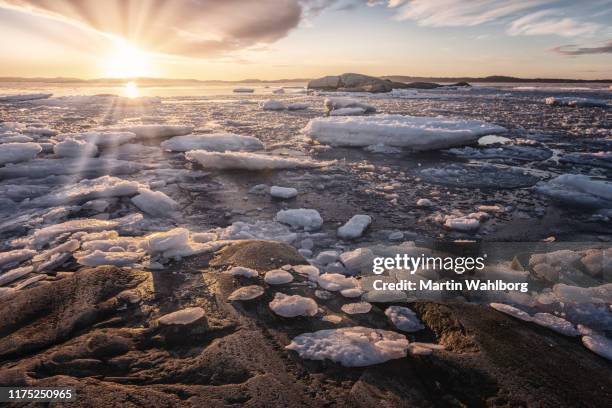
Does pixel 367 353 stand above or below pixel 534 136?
below

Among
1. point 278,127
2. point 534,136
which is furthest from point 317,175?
point 534,136

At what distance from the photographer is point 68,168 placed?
531cm

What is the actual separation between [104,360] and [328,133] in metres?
7.17

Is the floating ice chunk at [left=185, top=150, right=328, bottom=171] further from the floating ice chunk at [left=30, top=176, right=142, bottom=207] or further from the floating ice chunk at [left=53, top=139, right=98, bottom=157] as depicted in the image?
the floating ice chunk at [left=53, top=139, right=98, bottom=157]

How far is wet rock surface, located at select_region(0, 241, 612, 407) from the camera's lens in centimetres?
125

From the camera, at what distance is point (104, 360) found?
4.68ft

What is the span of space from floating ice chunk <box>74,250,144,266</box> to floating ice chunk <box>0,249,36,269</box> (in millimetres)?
410

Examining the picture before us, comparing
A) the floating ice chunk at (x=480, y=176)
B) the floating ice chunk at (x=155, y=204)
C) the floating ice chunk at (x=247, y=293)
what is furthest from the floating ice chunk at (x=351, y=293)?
the floating ice chunk at (x=480, y=176)

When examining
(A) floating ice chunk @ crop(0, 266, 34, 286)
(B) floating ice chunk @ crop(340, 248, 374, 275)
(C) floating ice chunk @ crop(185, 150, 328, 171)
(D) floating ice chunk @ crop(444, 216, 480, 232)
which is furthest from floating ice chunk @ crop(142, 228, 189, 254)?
(C) floating ice chunk @ crop(185, 150, 328, 171)

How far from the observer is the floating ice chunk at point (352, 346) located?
1444 mm

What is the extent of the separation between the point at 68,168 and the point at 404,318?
5785 millimetres

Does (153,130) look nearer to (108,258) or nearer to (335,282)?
(108,258)

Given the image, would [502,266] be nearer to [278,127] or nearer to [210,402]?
[210,402]

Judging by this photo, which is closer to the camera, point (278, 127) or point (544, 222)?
point (544, 222)
